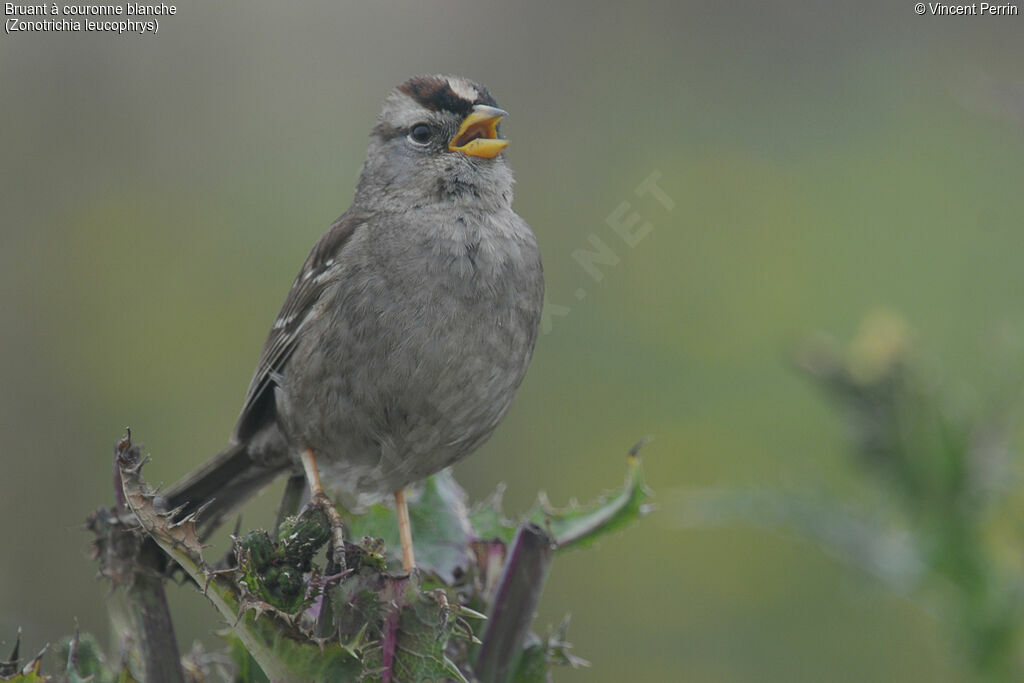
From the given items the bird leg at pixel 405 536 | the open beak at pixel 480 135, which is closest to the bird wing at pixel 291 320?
the open beak at pixel 480 135

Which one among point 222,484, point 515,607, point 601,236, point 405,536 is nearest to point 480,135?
point 222,484

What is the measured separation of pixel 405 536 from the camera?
2783 mm

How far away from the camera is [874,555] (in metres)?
3.37

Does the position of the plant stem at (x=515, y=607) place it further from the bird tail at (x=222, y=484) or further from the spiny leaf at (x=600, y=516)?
the bird tail at (x=222, y=484)

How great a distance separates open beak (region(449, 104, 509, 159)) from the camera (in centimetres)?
366

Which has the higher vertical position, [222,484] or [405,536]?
[405,536]

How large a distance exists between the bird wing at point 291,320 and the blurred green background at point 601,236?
236 cm

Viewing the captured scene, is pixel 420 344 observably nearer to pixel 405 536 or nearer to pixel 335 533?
pixel 405 536

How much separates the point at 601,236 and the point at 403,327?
8.08 ft

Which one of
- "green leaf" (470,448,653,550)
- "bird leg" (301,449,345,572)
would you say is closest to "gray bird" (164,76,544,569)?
"bird leg" (301,449,345,572)

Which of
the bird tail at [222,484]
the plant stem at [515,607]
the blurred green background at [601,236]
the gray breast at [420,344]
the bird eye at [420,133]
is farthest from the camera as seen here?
the blurred green background at [601,236]

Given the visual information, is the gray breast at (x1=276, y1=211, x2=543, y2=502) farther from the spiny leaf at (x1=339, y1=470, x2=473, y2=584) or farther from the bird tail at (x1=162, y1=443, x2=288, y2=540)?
the spiny leaf at (x1=339, y1=470, x2=473, y2=584)

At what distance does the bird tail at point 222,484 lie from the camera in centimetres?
362

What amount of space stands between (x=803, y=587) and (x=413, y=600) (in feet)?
13.4
